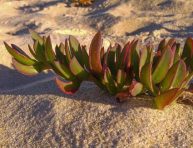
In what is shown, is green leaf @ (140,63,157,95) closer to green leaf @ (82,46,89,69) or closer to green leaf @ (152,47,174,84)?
green leaf @ (152,47,174,84)

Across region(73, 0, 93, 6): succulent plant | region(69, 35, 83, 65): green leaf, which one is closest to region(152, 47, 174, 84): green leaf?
region(69, 35, 83, 65): green leaf

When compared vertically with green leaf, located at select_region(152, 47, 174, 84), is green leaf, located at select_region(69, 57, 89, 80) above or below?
below

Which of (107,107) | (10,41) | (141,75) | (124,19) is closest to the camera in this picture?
(141,75)

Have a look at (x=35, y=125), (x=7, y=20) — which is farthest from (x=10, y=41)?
(x=35, y=125)

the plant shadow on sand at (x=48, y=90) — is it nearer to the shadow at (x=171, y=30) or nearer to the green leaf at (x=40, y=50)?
the green leaf at (x=40, y=50)

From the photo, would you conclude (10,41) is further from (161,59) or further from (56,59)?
(161,59)

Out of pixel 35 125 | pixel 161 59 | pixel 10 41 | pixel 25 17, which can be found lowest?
pixel 25 17
